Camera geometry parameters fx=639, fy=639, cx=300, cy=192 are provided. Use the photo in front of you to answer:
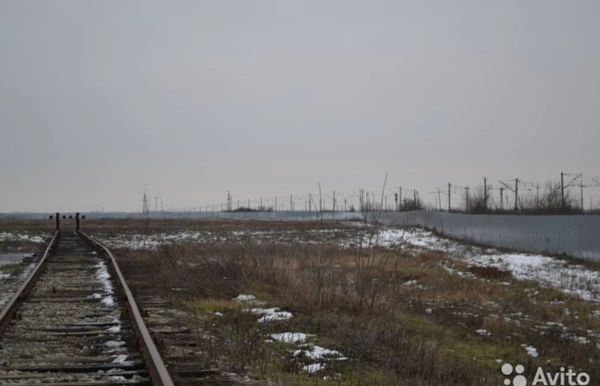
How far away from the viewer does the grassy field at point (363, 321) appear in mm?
7965

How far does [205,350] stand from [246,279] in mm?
7808

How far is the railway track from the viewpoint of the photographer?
21.8 ft

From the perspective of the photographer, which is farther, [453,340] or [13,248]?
[13,248]

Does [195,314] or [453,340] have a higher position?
[195,314]

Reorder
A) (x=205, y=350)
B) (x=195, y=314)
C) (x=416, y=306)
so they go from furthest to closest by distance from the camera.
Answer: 1. (x=416, y=306)
2. (x=195, y=314)
3. (x=205, y=350)

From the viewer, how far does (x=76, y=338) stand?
866 cm

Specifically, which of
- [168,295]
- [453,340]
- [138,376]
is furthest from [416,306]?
[138,376]

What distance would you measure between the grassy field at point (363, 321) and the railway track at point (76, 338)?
0.90 metres

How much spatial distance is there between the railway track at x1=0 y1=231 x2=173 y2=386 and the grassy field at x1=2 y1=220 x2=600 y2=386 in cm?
90

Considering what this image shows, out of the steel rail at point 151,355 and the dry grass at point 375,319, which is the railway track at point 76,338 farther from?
the dry grass at point 375,319

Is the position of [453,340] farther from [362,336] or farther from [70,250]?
[70,250]

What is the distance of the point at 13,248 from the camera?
30.5m

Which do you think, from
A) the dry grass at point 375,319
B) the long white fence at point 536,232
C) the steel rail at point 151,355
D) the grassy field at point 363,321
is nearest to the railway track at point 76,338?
the steel rail at point 151,355

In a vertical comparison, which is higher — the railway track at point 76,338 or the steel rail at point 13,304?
the steel rail at point 13,304
